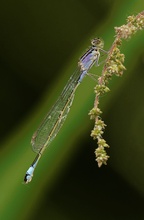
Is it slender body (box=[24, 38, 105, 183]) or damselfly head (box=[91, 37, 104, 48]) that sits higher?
damselfly head (box=[91, 37, 104, 48])

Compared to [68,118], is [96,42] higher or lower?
higher

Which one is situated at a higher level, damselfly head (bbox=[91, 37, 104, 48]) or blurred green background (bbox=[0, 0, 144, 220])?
damselfly head (bbox=[91, 37, 104, 48])

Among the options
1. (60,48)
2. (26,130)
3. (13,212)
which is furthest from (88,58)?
(13,212)

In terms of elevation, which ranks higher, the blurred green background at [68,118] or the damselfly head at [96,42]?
the damselfly head at [96,42]

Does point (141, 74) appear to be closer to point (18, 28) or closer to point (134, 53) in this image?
point (134, 53)
